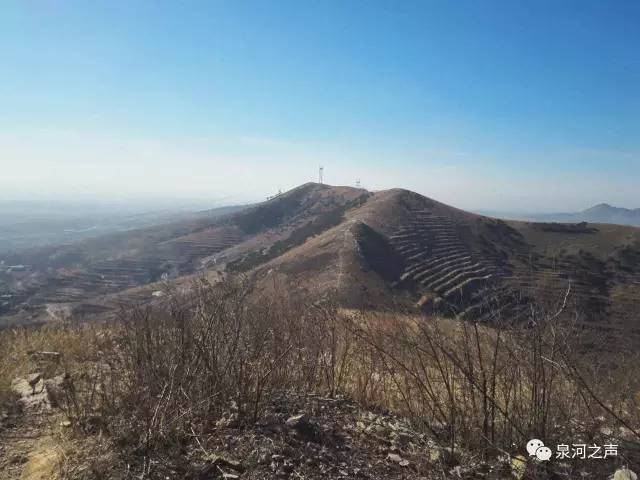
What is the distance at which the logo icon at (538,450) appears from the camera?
2803 mm

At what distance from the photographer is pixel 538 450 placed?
2.84m

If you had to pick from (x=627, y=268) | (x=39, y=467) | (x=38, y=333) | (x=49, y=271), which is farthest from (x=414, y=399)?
(x=49, y=271)

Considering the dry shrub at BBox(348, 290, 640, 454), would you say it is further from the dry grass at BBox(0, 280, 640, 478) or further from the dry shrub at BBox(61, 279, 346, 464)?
the dry shrub at BBox(61, 279, 346, 464)

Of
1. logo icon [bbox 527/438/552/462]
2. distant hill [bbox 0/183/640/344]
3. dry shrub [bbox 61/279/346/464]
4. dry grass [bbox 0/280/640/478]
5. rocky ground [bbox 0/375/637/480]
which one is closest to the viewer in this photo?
A: rocky ground [bbox 0/375/637/480]

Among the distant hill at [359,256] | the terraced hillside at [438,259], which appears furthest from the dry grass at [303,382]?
the terraced hillside at [438,259]

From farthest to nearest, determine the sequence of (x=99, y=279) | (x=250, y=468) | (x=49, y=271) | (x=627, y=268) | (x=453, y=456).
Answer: (x=49, y=271) → (x=99, y=279) → (x=627, y=268) → (x=453, y=456) → (x=250, y=468)

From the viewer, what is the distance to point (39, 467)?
2809 mm

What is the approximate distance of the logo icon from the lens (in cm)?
280

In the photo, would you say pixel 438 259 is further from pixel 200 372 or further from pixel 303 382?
pixel 200 372

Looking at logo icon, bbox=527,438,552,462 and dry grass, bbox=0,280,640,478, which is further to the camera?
dry grass, bbox=0,280,640,478

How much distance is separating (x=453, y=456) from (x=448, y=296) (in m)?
41.5

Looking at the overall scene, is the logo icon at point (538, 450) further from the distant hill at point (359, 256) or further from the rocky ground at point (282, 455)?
the distant hill at point (359, 256)

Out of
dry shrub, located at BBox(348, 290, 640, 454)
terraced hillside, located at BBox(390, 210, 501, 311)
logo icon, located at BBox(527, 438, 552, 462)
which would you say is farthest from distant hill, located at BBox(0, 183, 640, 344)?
logo icon, located at BBox(527, 438, 552, 462)

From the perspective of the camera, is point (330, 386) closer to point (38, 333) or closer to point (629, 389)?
point (629, 389)
